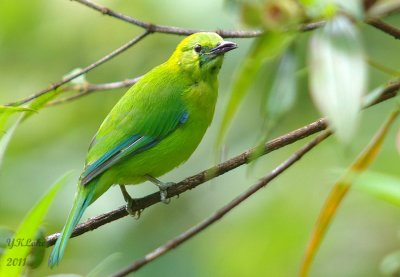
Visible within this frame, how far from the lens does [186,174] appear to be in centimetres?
514

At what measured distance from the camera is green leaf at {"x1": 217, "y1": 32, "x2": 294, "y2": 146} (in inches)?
60.6

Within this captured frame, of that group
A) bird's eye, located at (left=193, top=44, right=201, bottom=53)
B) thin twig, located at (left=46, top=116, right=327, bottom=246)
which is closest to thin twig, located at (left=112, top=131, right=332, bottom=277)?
thin twig, located at (left=46, top=116, right=327, bottom=246)

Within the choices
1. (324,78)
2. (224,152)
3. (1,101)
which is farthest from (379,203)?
(324,78)

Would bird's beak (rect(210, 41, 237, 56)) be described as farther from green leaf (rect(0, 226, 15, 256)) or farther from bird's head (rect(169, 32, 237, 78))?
green leaf (rect(0, 226, 15, 256))

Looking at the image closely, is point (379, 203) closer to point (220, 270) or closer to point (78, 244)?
point (220, 270)

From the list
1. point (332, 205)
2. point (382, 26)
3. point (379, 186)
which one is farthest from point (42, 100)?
point (379, 186)

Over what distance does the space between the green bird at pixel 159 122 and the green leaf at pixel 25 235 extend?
6.17ft

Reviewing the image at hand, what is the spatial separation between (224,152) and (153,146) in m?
1.50

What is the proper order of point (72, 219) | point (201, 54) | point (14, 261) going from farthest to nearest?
point (201, 54) → point (72, 219) → point (14, 261)

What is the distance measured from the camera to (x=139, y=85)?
14.6 feet

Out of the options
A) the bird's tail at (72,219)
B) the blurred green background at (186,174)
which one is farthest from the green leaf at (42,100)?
the blurred green background at (186,174)

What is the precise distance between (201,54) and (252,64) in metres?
2.89

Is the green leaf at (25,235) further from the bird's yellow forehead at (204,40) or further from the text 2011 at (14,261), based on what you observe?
the bird's yellow forehead at (204,40)

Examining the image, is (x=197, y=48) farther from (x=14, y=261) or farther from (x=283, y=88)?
(x=283, y=88)
